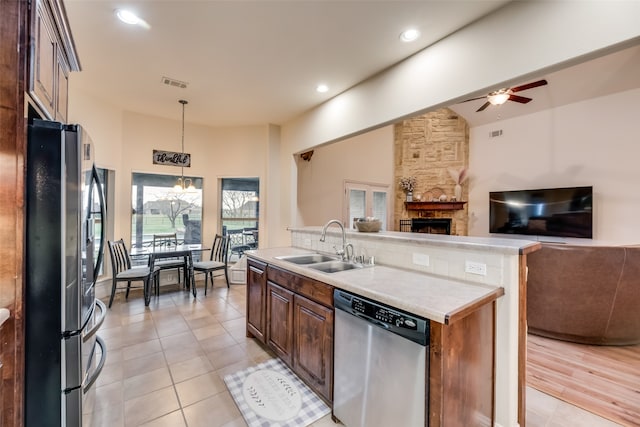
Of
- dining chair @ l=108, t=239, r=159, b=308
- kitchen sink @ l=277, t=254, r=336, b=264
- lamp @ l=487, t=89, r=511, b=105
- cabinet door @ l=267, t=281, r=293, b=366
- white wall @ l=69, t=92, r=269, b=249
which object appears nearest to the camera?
cabinet door @ l=267, t=281, r=293, b=366

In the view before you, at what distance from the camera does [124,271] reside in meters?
4.02

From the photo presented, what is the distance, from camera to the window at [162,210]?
470cm

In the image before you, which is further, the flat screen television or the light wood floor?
the flat screen television

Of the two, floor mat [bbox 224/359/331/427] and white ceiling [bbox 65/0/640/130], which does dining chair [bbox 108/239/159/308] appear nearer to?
white ceiling [bbox 65/0/640/130]

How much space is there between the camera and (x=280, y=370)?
7.84ft

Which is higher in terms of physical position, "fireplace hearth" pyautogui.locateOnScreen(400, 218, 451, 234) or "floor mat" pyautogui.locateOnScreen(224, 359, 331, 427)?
"fireplace hearth" pyautogui.locateOnScreen(400, 218, 451, 234)

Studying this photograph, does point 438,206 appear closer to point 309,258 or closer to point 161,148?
point 309,258

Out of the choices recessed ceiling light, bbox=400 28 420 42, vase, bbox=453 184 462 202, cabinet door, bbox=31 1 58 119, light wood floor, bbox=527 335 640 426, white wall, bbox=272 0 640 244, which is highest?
recessed ceiling light, bbox=400 28 420 42

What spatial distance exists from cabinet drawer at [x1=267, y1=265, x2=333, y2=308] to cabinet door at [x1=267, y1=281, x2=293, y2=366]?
66 millimetres

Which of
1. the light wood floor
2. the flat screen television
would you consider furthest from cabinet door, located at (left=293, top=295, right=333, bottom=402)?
the flat screen television

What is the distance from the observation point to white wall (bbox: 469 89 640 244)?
4703mm

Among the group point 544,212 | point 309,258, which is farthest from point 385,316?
point 544,212

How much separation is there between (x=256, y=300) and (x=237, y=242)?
2803 mm

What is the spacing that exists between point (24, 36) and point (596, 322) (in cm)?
482
